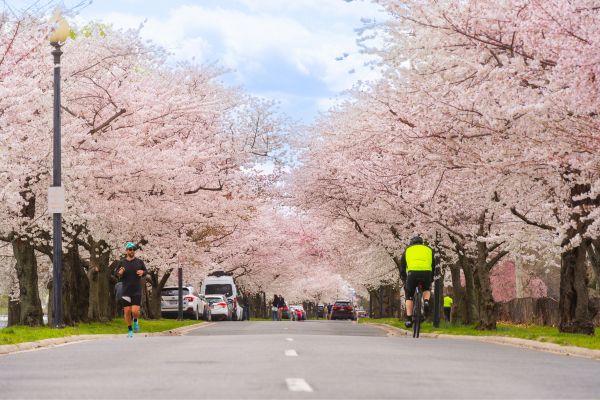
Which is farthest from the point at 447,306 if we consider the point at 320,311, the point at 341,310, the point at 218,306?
the point at 320,311

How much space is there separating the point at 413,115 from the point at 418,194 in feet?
34.0

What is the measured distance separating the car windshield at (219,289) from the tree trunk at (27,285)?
24587 millimetres

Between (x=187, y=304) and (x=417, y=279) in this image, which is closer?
(x=417, y=279)

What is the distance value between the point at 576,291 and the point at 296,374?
14.9m

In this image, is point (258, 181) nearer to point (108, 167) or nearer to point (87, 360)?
point (108, 167)

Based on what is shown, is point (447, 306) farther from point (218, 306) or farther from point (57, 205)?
point (57, 205)

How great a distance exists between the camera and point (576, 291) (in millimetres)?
23375

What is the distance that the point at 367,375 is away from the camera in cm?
987

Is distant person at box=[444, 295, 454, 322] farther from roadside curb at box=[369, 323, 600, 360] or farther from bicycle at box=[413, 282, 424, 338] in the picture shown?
bicycle at box=[413, 282, 424, 338]

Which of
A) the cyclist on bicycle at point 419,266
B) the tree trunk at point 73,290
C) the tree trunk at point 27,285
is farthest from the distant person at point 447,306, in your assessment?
the cyclist on bicycle at point 419,266

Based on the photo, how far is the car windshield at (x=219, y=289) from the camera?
54.6 m

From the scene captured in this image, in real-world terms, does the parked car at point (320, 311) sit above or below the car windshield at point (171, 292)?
below

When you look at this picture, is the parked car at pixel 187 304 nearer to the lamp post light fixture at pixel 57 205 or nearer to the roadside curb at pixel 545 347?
the lamp post light fixture at pixel 57 205

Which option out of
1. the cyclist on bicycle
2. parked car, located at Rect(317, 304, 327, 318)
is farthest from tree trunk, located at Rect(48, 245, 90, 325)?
parked car, located at Rect(317, 304, 327, 318)
